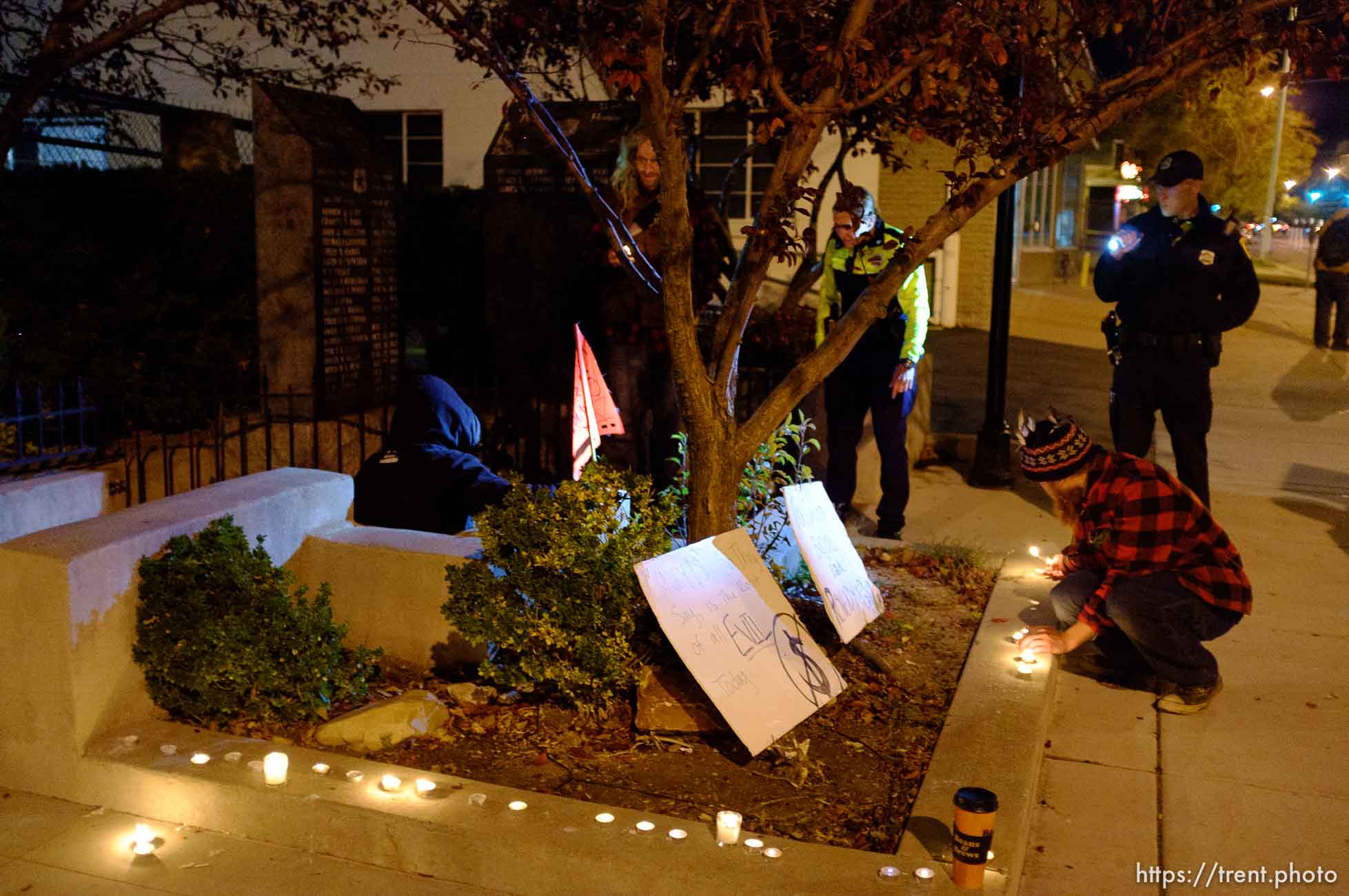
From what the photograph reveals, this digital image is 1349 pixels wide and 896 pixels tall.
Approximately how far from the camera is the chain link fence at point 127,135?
11.0m

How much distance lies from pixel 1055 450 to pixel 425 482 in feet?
8.99

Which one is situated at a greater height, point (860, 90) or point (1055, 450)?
point (860, 90)

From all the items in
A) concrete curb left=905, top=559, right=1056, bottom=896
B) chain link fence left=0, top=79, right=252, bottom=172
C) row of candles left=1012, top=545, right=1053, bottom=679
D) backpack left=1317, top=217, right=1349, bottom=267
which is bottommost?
concrete curb left=905, top=559, right=1056, bottom=896

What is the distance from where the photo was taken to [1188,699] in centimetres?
464

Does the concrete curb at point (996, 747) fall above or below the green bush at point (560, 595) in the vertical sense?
below

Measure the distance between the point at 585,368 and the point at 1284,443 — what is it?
6766 mm

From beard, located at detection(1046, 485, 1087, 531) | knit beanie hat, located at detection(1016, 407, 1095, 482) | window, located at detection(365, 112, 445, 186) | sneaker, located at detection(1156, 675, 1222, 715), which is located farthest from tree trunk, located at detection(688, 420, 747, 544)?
window, located at detection(365, 112, 445, 186)

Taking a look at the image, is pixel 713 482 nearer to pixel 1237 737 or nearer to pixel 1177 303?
pixel 1237 737

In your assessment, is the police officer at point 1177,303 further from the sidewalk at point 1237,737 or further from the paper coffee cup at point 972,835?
the paper coffee cup at point 972,835

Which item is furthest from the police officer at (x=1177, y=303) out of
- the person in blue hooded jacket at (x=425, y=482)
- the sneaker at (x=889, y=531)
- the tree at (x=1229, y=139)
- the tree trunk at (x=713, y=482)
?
the tree at (x=1229, y=139)

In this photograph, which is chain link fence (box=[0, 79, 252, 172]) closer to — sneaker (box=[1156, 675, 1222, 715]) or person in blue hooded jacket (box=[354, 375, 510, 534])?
person in blue hooded jacket (box=[354, 375, 510, 534])

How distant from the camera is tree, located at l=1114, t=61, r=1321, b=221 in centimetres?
3183

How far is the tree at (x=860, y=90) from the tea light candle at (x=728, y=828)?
61.8 inches

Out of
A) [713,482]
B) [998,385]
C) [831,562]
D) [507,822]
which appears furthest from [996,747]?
[998,385]
